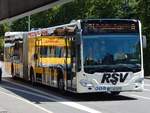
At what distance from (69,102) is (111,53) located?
234 centimetres

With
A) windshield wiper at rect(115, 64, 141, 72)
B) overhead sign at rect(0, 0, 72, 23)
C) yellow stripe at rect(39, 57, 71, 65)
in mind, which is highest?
overhead sign at rect(0, 0, 72, 23)

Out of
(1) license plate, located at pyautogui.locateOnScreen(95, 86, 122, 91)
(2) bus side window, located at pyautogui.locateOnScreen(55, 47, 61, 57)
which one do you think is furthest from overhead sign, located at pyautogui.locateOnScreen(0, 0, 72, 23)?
(2) bus side window, located at pyautogui.locateOnScreen(55, 47, 61, 57)

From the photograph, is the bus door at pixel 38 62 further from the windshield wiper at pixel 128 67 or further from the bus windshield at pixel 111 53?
the windshield wiper at pixel 128 67

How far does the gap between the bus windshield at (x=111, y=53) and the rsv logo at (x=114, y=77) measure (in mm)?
179

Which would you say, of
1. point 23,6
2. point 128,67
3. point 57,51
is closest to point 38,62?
point 57,51

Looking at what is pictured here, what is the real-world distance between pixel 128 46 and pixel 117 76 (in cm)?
116

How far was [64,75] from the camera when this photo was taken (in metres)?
21.7

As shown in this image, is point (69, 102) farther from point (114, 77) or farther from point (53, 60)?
point (53, 60)

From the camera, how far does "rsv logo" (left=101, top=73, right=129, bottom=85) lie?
20034 millimetres

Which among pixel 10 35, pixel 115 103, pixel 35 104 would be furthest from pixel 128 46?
pixel 10 35

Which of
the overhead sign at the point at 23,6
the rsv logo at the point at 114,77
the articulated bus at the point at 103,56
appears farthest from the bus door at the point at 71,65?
the overhead sign at the point at 23,6

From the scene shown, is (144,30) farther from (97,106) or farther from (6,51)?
(97,106)

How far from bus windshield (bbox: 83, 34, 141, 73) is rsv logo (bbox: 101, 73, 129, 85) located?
18 centimetres

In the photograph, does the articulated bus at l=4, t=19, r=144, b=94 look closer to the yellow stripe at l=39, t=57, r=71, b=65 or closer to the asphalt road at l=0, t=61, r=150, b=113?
the yellow stripe at l=39, t=57, r=71, b=65
